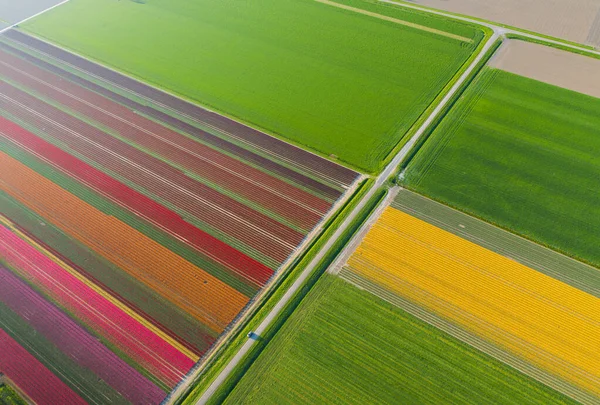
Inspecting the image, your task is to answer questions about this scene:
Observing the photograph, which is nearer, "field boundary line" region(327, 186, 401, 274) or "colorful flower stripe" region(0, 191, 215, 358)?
"colorful flower stripe" region(0, 191, 215, 358)

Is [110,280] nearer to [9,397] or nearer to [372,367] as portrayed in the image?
[9,397]

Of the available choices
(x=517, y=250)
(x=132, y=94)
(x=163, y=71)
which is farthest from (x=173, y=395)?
(x=163, y=71)

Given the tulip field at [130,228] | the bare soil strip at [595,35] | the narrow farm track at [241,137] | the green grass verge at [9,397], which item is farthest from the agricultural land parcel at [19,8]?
the bare soil strip at [595,35]

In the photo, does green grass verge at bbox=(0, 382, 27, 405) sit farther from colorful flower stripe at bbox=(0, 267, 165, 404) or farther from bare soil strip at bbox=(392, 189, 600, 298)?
bare soil strip at bbox=(392, 189, 600, 298)

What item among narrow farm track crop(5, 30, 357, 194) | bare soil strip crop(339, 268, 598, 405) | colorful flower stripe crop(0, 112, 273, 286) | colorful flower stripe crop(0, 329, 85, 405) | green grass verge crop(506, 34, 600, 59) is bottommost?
colorful flower stripe crop(0, 329, 85, 405)

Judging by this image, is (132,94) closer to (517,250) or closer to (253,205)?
(253,205)

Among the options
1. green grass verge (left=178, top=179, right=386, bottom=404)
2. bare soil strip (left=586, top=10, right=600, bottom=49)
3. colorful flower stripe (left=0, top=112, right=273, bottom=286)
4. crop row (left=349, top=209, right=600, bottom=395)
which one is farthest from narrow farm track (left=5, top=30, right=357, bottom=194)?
bare soil strip (left=586, top=10, right=600, bottom=49)

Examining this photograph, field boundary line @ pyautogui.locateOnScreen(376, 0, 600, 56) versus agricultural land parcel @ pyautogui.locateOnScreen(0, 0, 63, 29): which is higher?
field boundary line @ pyautogui.locateOnScreen(376, 0, 600, 56)
